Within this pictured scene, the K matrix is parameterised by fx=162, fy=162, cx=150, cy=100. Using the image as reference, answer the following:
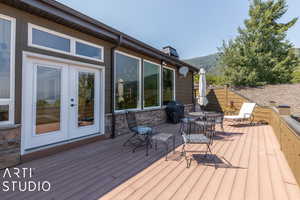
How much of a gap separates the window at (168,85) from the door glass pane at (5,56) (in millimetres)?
5564

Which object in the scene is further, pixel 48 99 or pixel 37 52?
pixel 48 99

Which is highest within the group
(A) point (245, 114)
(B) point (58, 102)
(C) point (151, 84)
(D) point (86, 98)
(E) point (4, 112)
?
(C) point (151, 84)

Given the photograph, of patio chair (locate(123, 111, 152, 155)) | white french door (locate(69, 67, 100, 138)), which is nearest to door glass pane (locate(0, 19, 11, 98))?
white french door (locate(69, 67, 100, 138))

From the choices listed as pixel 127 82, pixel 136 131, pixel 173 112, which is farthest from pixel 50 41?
pixel 173 112

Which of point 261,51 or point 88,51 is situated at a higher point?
point 261,51

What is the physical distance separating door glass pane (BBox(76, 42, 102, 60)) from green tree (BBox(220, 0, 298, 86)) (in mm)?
13350

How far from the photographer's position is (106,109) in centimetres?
464

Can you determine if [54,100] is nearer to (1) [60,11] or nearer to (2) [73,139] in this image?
(2) [73,139]

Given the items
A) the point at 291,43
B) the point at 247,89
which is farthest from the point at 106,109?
the point at 291,43

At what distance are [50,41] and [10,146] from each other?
7.06 feet

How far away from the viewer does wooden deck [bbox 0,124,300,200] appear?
81.6 inches

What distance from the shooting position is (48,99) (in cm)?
349

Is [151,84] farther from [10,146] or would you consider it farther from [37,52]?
[10,146]

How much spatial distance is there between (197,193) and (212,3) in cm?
928
